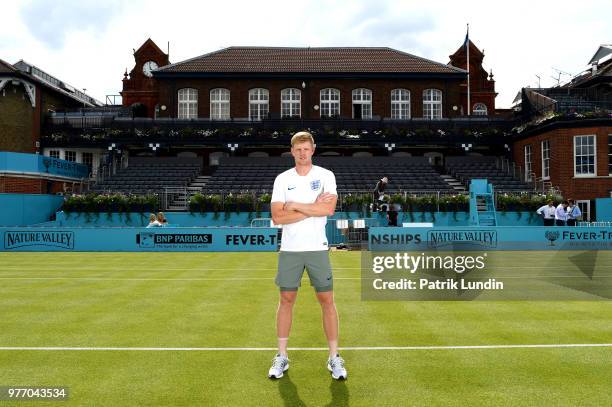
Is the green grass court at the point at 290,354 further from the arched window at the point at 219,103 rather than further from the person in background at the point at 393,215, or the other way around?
the arched window at the point at 219,103

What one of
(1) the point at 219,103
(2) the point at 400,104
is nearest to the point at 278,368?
(1) the point at 219,103

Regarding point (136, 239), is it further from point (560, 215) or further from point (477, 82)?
point (477, 82)

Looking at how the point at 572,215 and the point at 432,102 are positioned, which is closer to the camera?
the point at 572,215

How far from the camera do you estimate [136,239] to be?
78.1ft

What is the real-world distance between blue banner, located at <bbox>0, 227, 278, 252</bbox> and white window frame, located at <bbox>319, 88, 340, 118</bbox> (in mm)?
23540

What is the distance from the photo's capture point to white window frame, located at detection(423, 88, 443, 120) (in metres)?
45.9

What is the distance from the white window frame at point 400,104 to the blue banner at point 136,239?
25306 mm

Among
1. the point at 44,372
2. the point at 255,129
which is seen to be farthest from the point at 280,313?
the point at 255,129

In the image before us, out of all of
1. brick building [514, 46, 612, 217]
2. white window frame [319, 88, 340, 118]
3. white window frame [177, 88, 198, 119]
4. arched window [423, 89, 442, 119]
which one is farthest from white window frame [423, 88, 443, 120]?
white window frame [177, 88, 198, 119]

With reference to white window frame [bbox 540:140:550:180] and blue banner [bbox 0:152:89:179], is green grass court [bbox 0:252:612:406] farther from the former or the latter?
white window frame [bbox 540:140:550:180]

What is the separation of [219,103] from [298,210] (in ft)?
138

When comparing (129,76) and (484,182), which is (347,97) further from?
(129,76)

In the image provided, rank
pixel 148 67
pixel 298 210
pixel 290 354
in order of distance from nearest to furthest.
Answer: pixel 298 210, pixel 290 354, pixel 148 67

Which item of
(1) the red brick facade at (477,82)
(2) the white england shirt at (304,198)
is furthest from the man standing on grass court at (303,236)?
(1) the red brick facade at (477,82)
